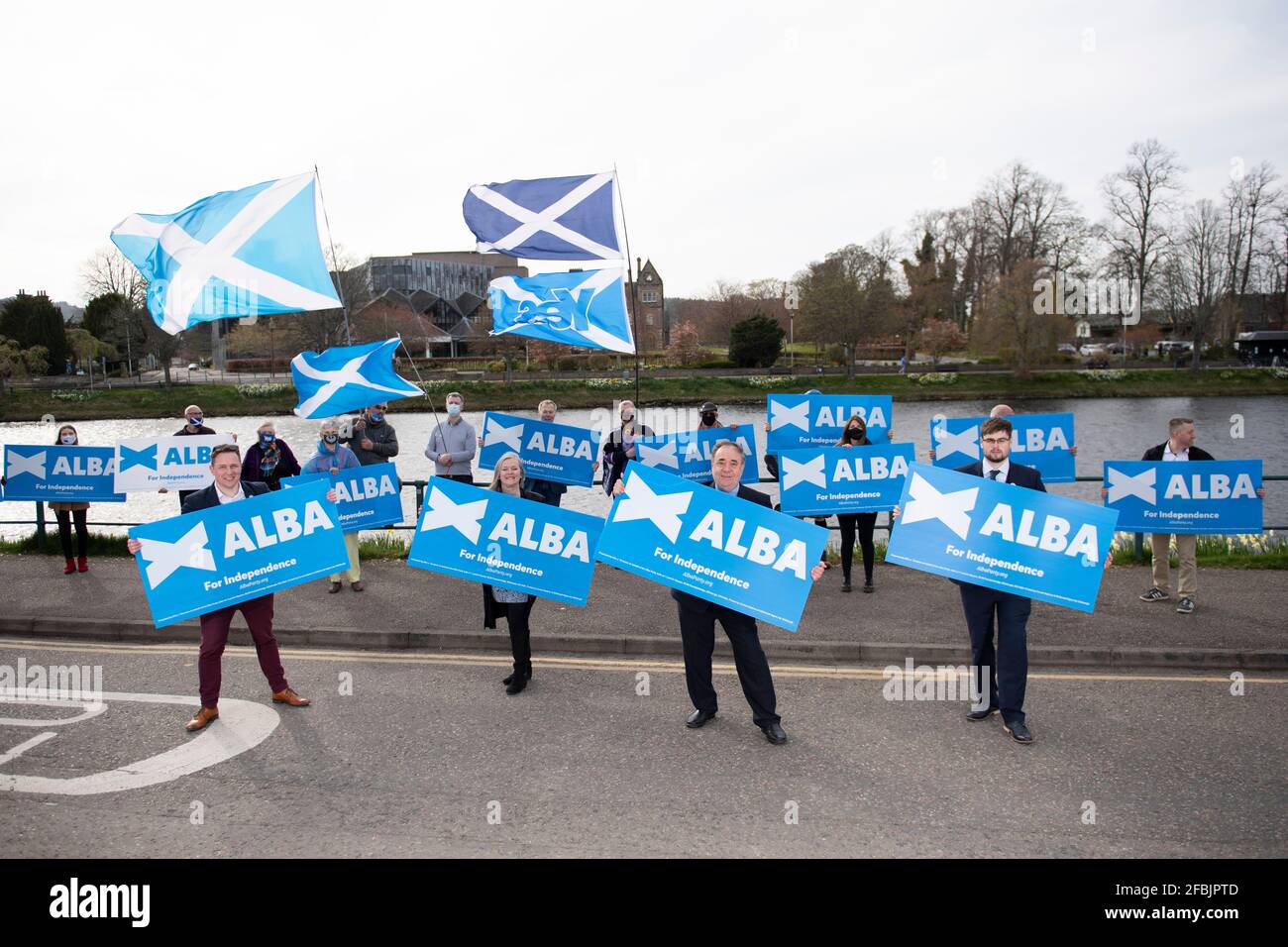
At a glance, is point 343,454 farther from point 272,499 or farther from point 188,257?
point 272,499

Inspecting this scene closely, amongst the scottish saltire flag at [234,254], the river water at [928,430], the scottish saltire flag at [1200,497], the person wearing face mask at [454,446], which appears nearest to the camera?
the scottish saltire flag at [1200,497]

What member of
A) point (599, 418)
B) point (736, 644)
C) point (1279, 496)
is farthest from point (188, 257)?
point (599, 418)

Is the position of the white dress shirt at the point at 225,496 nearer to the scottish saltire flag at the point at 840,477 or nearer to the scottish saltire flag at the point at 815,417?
the scottish saltire flag at the point at 840,477

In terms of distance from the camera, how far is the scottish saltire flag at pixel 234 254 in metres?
9.91

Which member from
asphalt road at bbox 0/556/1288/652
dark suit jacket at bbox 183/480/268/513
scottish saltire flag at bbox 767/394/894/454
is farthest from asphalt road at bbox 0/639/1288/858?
scottish saltire flag at bbox 767/394/894/454

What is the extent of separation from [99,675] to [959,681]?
734 centimetres

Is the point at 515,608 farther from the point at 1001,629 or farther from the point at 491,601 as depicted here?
the point at 1001,629

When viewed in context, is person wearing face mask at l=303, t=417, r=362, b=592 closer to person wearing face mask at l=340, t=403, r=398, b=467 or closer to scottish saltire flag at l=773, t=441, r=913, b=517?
person wearing face mask at l=340, t=403, r=398, b=467

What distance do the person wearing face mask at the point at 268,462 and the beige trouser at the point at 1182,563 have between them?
9.65m

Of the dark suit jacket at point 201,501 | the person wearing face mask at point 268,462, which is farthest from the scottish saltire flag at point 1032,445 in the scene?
the dark suit jacket at point 201,501

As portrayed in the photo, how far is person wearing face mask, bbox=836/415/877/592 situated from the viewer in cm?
1010

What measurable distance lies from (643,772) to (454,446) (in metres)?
6.48

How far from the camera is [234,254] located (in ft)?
33.0

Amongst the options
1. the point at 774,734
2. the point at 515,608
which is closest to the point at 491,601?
the point at 515,608
